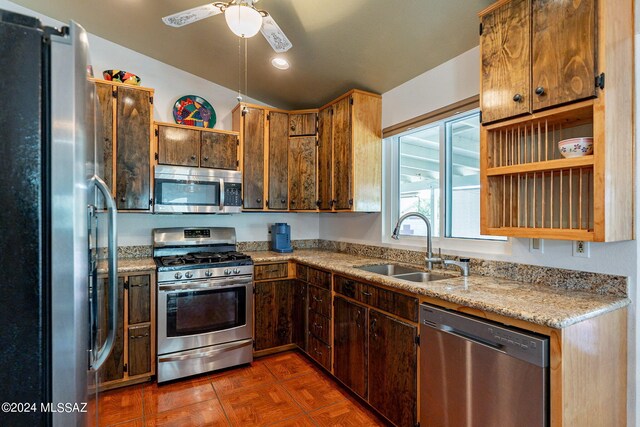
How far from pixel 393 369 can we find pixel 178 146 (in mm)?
2565

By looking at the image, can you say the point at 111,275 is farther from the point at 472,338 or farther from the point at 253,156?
the point at 253,156

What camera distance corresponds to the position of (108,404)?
228cm

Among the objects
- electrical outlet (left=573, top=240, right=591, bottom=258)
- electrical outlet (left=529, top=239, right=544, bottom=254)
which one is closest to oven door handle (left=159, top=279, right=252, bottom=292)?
electrical outlet (left=529, top=239, right=544, bottom=254)

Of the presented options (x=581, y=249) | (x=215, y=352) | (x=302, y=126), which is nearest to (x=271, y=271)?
(x=215, y=352)

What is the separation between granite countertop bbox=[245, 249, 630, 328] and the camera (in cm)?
125

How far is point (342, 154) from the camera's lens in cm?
304

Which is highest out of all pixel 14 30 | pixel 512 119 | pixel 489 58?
pixel 489 58

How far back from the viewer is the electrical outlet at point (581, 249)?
5.26 feet

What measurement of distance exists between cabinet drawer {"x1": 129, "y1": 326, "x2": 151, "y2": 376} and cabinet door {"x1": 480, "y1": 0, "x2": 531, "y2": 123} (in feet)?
9.39

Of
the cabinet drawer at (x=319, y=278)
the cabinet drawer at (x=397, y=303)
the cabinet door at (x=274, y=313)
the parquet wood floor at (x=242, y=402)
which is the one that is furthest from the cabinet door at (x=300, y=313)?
the cabinet drawer at (x=397, y=303)

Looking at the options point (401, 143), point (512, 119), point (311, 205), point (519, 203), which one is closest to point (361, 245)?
point (311, 205)

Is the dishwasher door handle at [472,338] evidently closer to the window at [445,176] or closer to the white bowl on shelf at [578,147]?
the window at [445,176]

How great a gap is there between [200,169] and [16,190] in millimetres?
2395

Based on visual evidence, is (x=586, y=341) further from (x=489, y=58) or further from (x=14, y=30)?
(x=14, y=30)
